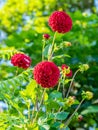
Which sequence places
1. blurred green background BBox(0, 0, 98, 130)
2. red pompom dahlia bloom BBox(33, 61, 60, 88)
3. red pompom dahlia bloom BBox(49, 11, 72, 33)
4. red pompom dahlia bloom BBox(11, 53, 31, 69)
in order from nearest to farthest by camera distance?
red pompom dahlia bloom BBox(33, 61, 60, 88)
red pompom dahlia bloom BBox(49, 11, 72, 33)
red pompom dahlia bloom BBox(11, 53, 31, 69)
blurred green background BBox(0, 0, 98, 130)

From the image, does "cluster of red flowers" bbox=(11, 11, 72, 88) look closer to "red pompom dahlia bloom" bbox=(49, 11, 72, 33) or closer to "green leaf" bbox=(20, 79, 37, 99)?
"red pompom dahlia bloom" bbox=(49, 11, 72, 33)

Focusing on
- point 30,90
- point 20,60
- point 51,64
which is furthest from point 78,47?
point 51,64

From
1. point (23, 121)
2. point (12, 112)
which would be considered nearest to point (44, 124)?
point (23, 121)

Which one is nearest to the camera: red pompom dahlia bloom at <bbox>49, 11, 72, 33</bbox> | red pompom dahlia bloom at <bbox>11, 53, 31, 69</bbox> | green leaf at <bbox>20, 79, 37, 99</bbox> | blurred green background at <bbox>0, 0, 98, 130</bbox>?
green leaf at <bbox>20, 79, 37, 99</bbox>

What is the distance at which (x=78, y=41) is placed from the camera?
5.40 m

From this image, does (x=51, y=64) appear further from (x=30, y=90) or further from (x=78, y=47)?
(x=78, y=47)

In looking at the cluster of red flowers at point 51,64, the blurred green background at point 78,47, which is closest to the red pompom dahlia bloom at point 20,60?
the cluster of red flowers at point 51,64

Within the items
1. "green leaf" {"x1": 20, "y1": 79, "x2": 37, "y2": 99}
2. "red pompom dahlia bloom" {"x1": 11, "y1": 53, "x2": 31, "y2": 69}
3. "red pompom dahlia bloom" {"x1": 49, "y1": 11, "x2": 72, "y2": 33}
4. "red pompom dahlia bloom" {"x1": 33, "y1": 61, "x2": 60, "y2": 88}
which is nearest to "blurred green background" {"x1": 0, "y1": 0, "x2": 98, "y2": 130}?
"red pompom dahlia bloom" {"x1": 11, "y1": 53, "x2": 31, "y2": 69}

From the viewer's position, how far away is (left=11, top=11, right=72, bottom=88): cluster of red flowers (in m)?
2.11

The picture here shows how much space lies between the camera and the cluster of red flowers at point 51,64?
2109mm

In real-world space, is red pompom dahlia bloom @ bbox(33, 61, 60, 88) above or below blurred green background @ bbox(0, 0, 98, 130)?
below

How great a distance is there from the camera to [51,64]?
215cm

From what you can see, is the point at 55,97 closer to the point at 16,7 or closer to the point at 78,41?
the point at 78,41

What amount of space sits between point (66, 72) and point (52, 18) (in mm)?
360
